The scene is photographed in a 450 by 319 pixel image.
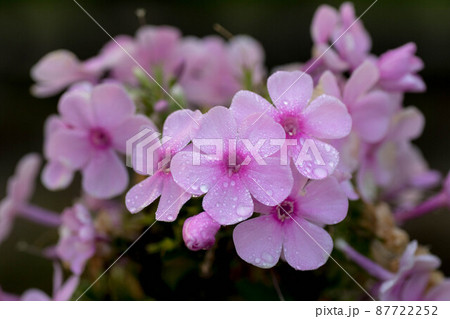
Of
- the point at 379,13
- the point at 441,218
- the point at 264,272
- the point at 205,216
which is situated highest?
the point at 205,216

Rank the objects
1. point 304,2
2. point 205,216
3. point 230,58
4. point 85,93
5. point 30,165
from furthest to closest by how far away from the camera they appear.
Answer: point 304,2
point 230,58
point 30,165
point 85,93
point 205,216

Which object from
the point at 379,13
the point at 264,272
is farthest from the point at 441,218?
the point at 264,272

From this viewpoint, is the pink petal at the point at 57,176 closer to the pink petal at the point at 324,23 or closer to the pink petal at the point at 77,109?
the pink petal at the point at 77,109

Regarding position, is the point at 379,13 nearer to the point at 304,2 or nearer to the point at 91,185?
the point at 304,2

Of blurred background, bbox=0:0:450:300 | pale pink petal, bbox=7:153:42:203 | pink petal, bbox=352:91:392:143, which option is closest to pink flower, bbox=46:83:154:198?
pale pink petal, bbox=7:153:42:203

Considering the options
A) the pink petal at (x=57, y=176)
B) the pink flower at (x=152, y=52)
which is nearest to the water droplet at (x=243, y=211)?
the pink petal at (x=57, y=176)

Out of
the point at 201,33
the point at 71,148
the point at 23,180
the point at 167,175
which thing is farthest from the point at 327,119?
the point at 201,33

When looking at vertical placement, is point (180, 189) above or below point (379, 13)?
above
